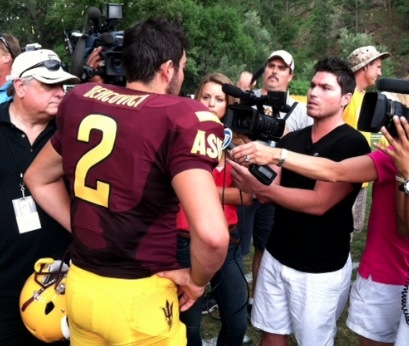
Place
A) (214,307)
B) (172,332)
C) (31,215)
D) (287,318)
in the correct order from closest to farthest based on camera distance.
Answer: (172,332), (31,215), (287,318), (214,307)

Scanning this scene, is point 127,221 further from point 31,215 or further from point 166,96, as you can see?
point 31,215

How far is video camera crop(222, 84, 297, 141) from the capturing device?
2.40 meters

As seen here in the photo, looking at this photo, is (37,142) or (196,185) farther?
(37,142)

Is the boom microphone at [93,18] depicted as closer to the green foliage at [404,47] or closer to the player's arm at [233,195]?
the player's arm at [233,195]

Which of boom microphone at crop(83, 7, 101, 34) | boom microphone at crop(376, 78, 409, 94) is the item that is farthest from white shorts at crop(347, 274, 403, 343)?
boom microphone at crop(83, 7, 101, 34)

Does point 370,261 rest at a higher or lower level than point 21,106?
lower

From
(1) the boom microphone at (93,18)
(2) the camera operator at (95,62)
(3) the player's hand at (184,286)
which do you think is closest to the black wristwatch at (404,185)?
(3) the player's hand at (184,286)

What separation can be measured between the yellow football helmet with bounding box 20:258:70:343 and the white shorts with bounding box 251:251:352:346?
50.8 inches

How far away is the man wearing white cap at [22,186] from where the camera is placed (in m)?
2.48

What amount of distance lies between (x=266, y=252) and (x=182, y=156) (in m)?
1.56

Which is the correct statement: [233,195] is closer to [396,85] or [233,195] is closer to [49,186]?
[49,186]

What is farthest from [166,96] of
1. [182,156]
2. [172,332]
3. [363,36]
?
[363,36]

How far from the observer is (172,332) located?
6.07 ft

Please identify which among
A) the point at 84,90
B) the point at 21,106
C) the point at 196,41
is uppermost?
the point at 84,90
